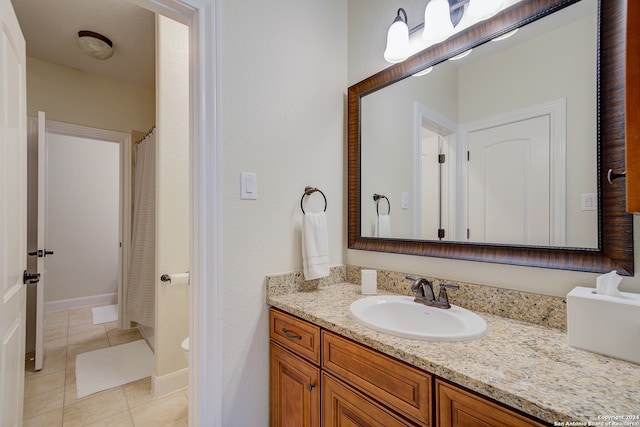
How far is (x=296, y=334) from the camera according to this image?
118cm

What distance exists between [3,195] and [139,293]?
1.72 m

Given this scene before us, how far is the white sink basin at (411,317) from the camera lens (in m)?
0.94

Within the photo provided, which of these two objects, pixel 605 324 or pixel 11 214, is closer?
pixel 605 324

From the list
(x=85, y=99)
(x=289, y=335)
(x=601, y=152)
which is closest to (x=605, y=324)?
(x=601, y=152)

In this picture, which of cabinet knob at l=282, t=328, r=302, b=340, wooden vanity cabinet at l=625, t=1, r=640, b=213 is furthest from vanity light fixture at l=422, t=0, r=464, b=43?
cabinet knob at l=282, t=328, r=302, b=340

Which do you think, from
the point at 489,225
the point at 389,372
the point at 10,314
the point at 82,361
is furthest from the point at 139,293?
the point at 489,225

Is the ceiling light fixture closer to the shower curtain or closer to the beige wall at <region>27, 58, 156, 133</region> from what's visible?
the beige wall at <region>27, 58, 156, 133</region>

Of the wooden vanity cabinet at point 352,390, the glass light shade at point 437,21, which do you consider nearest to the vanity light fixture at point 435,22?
the glass light shade at point 437,21

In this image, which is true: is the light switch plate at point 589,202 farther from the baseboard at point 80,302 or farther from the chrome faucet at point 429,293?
the baseboard at point 80,302

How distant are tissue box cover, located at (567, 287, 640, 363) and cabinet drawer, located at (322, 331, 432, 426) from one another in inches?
17.1

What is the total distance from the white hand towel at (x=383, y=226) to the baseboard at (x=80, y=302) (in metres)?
4.07

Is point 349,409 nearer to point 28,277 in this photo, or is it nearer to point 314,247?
point 314,247

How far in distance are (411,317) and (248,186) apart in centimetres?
88

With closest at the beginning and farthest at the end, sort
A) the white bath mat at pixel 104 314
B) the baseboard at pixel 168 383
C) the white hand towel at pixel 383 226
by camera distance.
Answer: the white hand towel at pixel 383 226 < the baseboard at pixel 168 383 < the white bath mat at pixel 104 314
